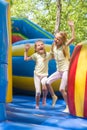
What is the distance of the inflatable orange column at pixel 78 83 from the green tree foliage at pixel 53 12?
41.9 feet

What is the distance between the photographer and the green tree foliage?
1680cm

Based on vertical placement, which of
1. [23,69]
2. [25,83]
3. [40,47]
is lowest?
[25,83]

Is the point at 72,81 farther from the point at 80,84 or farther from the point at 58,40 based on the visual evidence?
the point at 58,40

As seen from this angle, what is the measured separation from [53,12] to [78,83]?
47.5 feet

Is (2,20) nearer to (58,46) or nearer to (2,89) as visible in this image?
(2,89)

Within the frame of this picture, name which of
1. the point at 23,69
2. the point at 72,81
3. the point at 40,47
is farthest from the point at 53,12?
the point at 72,81

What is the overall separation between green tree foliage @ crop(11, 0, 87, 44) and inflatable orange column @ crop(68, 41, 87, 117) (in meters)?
12.8

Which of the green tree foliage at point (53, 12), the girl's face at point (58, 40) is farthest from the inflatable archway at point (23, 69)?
the green tree foliage at point (53, 12)

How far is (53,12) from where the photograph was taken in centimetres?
1745

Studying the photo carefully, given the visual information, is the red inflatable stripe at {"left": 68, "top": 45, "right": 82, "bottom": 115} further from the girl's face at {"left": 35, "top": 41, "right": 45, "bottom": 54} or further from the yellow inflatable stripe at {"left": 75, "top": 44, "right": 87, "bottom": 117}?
the girl's face at {"left": 35, "top": 41, "right": 45, "bottom": 54}

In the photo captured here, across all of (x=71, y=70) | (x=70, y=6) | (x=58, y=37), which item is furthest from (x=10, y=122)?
(x=70, y=6)

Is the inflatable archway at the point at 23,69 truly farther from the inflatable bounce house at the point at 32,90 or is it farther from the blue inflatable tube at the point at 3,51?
the blue inflatable tube at the point at 3,51

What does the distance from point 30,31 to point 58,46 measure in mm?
2205

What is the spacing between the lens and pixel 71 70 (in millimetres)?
3383
